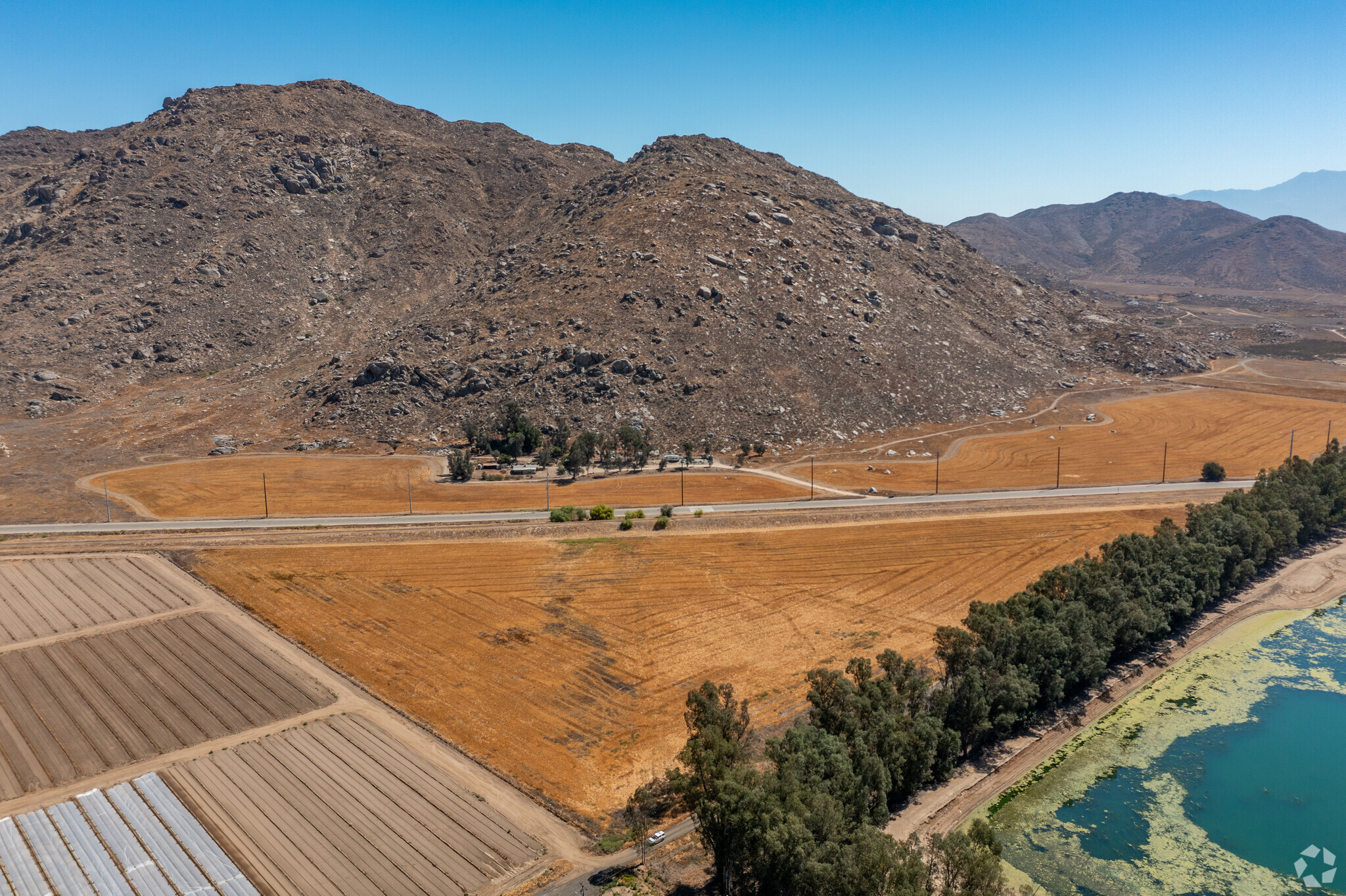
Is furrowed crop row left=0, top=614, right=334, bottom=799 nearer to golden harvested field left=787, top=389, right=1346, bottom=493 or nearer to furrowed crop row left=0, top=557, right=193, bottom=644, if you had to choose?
furrowed crop row left=0, top=557, right=193, bottom=644

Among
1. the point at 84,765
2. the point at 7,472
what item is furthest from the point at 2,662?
the point at 7,472

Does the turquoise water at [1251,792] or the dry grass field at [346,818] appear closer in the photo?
the dry grass field at [346,818]

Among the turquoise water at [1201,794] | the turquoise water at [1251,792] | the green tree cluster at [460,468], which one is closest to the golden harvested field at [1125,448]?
the turquoise water at [1201,794]

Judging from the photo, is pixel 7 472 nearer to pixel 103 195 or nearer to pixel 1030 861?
pixel 103 195

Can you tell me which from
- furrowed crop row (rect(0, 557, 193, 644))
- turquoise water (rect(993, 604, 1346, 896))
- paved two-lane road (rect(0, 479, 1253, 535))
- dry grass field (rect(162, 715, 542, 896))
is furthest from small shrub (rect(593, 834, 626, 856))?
paved two-lane road (rect(0, 479, 1253, 535))

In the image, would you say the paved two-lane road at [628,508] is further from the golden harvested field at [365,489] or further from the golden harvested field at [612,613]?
the golden harvested field at [612,613]

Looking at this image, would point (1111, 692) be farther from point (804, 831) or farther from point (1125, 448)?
point (1125, 448)
